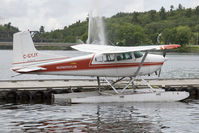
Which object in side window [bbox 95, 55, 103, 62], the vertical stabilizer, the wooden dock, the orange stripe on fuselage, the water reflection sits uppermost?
the vertical stabilizer

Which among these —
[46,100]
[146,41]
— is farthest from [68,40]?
[46,100]

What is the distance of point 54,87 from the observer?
2111 centimetres

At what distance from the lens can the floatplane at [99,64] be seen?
19.0 meters

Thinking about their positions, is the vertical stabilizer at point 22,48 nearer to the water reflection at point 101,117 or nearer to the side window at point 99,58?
the water reflection at point 101,117

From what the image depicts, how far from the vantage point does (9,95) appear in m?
20.2

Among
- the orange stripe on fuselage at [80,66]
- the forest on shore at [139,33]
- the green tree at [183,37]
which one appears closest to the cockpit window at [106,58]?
the orange stripe on fuselage at [80,66]

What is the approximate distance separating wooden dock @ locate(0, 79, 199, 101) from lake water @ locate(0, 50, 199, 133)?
1.31 metres

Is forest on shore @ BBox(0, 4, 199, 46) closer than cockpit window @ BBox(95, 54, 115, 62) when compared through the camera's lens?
No

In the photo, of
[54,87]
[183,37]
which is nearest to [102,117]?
[54,87]

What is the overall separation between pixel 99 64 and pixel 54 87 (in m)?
3.00

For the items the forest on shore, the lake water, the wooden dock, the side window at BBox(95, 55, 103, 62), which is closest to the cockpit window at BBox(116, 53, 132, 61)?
the side window at BBox(95, 55, 103, 62)

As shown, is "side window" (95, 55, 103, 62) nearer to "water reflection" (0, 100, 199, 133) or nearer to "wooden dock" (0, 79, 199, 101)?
"water reflection" (0, 100, 199, 133)

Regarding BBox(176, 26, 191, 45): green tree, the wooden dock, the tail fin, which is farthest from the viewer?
BBox(176, 26, 191, 45): green tree

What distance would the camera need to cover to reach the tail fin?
1902 centimetres
